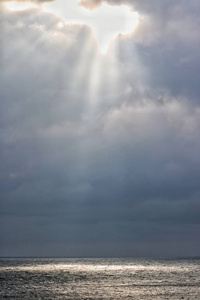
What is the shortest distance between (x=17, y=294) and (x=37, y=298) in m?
7.24

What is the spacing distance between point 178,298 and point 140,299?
5.95 metres

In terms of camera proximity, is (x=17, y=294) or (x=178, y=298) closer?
Answer: (x=178, y=298)

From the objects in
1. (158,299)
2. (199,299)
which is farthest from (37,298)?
(199,299)

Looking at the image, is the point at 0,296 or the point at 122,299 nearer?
the point at 122,299

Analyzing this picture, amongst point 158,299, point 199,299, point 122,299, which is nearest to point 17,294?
point 122,299

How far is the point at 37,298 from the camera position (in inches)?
2655

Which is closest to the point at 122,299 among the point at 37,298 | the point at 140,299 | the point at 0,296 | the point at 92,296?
the point at 140,299

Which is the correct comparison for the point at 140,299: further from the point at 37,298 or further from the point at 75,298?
the point at 37,298

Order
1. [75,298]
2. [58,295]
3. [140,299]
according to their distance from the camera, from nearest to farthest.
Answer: [140,299] < [75,298] < [58,295]

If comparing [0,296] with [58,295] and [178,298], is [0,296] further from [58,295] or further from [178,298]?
[178,298]

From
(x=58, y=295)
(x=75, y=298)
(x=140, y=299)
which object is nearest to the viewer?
(x=140, y=299)

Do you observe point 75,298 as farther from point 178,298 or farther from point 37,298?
point 178,298

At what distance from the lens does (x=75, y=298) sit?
66.5m

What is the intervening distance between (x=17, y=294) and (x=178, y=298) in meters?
25.6
